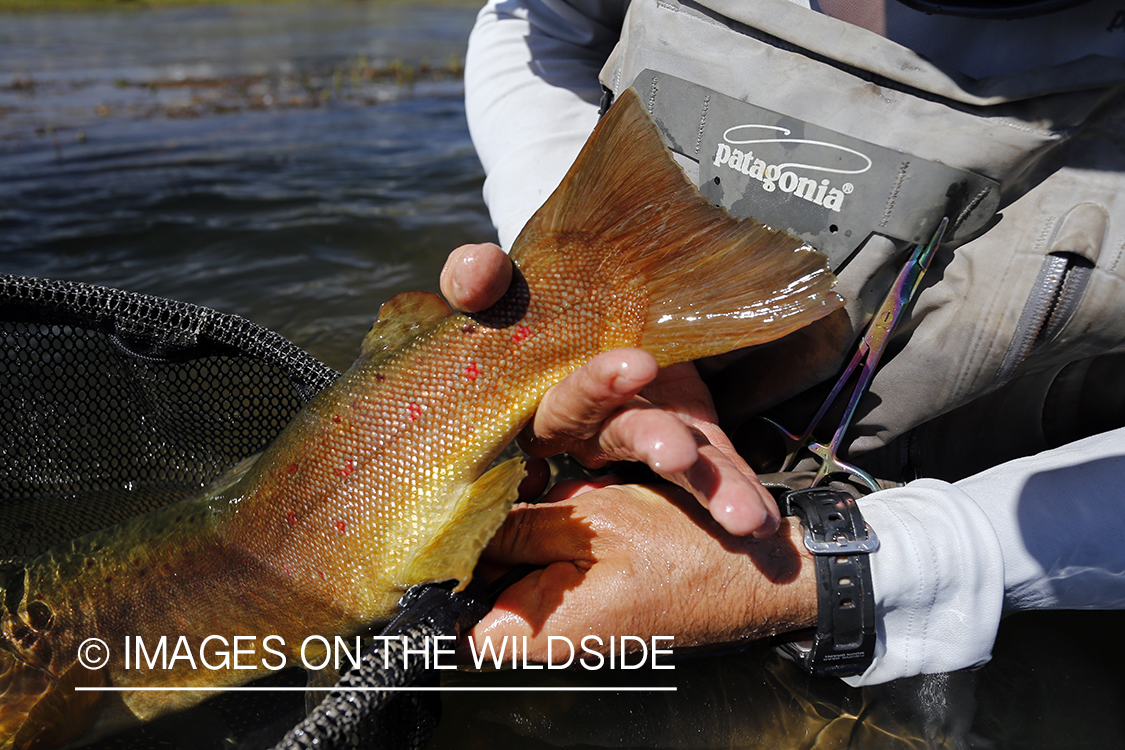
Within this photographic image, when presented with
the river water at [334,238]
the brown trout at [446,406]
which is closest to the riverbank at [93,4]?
the river water at [334,238]

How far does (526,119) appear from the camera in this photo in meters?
2.45

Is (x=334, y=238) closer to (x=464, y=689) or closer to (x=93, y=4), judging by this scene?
(x=464, y=689)

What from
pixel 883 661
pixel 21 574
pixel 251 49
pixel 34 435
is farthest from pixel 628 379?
pixel 251 49

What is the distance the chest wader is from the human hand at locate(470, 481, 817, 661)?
49 cm

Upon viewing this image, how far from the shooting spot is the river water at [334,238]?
177 centimetres

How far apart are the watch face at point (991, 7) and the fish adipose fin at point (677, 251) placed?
528mm

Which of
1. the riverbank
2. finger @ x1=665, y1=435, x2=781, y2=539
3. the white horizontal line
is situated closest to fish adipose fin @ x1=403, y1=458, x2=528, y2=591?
finger @ x1=665, y1=435, x2=781, y2=539

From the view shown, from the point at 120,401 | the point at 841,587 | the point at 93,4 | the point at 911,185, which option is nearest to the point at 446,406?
the point at 841,587

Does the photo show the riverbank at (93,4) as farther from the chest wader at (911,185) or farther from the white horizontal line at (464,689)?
the chest wader at (911,185)

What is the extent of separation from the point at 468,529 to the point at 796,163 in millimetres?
1116

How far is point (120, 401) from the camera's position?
7.47 feet

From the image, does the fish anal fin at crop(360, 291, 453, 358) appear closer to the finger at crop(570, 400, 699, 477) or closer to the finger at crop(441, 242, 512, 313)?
the finger at crop(441, 242, 512, 313)

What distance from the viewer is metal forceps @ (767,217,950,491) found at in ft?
5.24

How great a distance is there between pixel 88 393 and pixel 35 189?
5043mm
